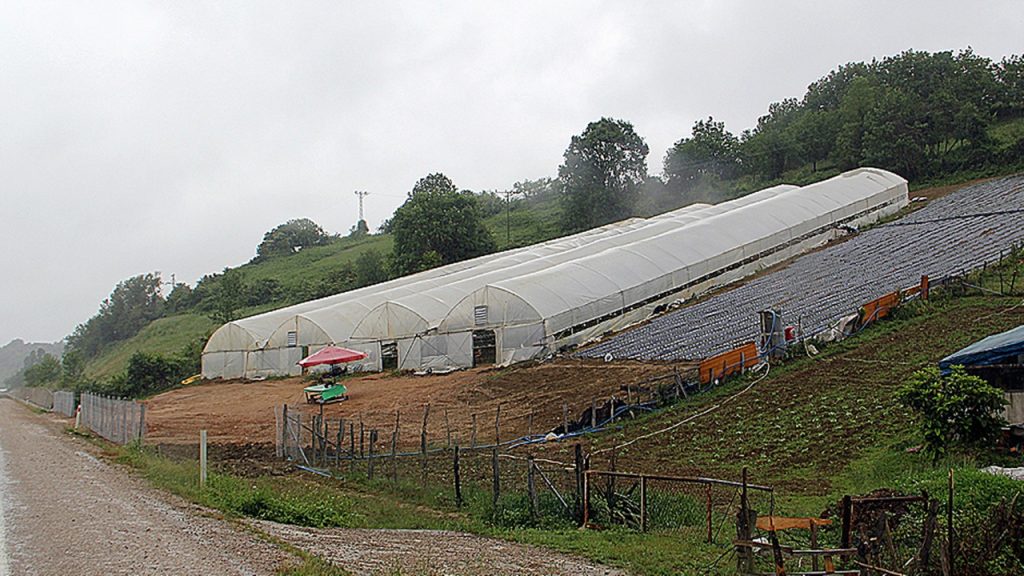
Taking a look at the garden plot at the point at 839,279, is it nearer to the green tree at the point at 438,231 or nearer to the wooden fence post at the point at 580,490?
the wooden fence post at the point at 580,490

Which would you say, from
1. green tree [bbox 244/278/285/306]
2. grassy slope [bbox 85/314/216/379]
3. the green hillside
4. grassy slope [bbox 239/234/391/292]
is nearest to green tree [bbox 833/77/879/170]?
the green hillside

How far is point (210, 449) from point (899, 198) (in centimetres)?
4159

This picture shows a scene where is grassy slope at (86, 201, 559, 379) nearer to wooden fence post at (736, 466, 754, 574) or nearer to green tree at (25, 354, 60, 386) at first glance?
green tree at (25, 354, 60, 386)

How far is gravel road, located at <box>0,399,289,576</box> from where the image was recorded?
907 centimetres

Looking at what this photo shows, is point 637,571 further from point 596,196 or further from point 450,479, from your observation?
point 596,196

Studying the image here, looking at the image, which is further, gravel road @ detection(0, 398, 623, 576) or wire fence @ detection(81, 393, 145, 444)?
wire fence @ detection(81, 393, 145, 444)

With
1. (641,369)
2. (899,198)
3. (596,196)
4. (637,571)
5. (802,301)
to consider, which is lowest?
(637,571)

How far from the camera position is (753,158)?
72.9 m

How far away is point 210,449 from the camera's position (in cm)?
2156

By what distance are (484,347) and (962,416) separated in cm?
2025

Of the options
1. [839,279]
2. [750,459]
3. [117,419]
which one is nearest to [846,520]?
[750,459]

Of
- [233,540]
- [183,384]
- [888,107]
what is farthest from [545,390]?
[888,107]

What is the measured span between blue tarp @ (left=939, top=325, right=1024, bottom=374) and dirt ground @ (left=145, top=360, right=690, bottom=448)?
7643 millimetres

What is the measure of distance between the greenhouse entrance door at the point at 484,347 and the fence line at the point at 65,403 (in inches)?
857
